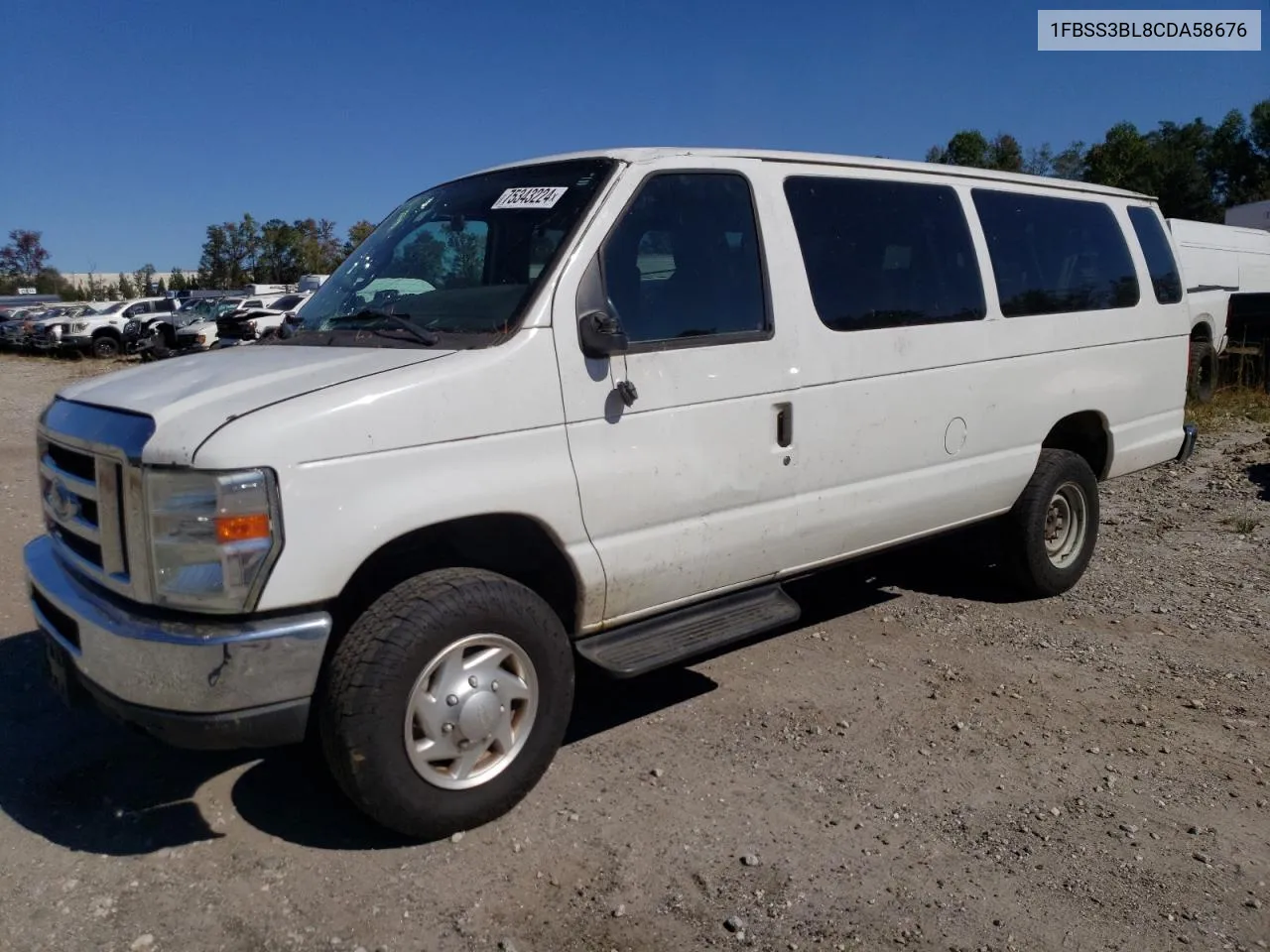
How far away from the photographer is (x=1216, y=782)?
375 cm

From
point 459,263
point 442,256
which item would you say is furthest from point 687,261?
point 442,256

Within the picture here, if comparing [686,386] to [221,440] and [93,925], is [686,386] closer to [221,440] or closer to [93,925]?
[221,440]

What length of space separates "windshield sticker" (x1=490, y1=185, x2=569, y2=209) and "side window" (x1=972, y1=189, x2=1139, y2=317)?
234 cm

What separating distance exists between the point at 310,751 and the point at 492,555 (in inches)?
45.5

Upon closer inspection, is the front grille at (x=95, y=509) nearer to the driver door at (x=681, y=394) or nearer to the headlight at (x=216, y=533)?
the headlight at (x=216, y=533)

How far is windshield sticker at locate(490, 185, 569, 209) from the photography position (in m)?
3.80

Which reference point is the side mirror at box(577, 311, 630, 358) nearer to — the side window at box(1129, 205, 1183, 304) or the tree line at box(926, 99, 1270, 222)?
the side window at box(1129, 205, 1183, 304)

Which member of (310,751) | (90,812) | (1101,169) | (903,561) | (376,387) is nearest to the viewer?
(376,387)

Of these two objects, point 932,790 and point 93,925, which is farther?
point 932,790

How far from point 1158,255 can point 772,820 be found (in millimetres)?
4399

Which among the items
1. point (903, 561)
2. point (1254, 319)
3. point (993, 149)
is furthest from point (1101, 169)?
point (903, 561)

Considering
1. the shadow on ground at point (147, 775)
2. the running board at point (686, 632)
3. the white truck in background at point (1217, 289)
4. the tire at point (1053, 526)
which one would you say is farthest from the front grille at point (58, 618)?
the white truck in background at point (1217, 289)

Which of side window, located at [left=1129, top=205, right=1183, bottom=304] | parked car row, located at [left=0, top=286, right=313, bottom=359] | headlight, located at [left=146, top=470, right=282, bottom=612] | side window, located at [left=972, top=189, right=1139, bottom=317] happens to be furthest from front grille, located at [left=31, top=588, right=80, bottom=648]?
parked car row, located at [left=0, top=286, right=313, bottom=359]

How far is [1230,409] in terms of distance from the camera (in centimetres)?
1246
